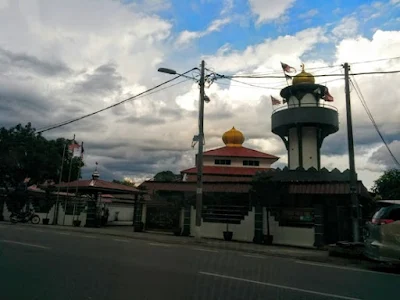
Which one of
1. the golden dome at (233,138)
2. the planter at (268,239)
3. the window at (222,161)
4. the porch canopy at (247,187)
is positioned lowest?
the planter at (268,239)

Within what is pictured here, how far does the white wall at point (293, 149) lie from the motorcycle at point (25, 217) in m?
19.9

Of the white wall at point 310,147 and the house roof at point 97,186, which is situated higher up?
the white wall at point 310,147

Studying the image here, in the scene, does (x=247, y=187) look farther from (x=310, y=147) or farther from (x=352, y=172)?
(x=310, y=147)

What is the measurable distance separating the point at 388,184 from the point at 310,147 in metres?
25.9

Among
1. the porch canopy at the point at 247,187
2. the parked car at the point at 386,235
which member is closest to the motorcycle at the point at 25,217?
the porch canopy at the point at 247,187

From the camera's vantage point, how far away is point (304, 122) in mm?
29172

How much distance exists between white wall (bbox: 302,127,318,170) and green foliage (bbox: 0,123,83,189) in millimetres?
18797

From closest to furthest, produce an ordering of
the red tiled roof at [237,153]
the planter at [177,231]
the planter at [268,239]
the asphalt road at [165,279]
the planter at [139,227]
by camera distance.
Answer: the asphalt road at [165,279]
the planter at [268,239]
the planter at [177,231]
the planter at [139,227]
the red tiled roof at [237,153]

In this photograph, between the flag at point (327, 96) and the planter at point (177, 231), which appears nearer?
the planter at point (177, 231)

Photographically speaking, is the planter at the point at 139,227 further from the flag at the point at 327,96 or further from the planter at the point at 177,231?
the flag at the point at 327,96

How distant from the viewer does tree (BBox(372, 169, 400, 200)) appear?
156ft

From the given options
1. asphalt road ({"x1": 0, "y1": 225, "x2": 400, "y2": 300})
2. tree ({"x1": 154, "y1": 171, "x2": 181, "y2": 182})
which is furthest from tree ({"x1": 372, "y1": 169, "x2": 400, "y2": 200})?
asphalt road ({"x1": 0, "y1": 225, "x2": 400, "y2": 300})

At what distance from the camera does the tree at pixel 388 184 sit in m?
47.7

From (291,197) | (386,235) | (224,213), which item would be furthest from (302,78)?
(386,235)
